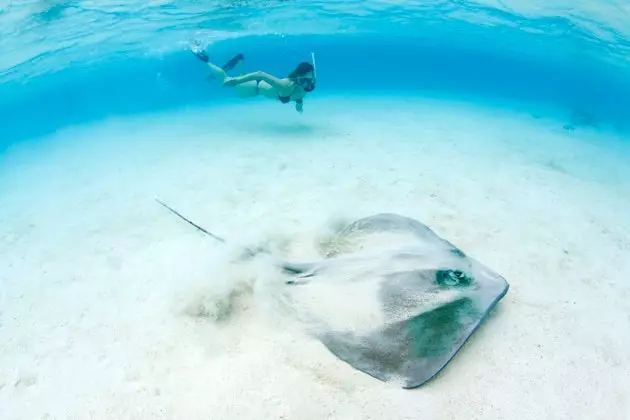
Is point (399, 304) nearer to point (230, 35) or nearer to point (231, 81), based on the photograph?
point (231, 81)

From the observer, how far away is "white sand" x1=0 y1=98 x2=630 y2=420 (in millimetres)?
3402

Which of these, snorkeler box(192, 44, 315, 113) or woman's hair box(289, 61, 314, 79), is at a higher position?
woman's hair box(289, 61, 314, 79)

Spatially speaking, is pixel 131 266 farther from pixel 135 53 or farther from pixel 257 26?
pixel 135 53

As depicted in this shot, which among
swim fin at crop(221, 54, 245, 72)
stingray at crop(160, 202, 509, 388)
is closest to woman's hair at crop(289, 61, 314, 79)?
swim fin at crop(221, 54, 245, 72)

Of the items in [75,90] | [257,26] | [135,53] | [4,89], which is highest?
[257,26]

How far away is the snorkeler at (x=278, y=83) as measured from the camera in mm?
9453

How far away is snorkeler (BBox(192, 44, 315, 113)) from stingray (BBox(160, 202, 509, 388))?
635 centimetres

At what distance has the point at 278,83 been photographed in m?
9.98

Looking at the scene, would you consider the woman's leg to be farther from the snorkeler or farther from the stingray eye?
the stingray eye

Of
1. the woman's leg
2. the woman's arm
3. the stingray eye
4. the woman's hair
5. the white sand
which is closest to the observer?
the white sand

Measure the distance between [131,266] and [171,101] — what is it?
2059 centimetres

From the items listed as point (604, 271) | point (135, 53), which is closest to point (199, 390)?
point (604, 271)

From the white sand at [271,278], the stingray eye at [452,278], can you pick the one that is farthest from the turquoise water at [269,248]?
the stingray eye at [452,278]

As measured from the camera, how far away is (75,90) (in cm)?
3284
